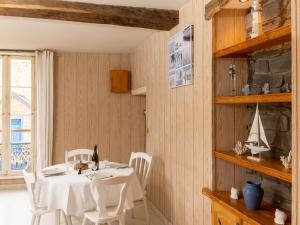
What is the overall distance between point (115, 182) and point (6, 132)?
11.9ft

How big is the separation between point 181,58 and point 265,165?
1.67 meters

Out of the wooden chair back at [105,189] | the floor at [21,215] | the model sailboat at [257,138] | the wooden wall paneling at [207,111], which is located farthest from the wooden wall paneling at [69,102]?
the model sailboat at [257,138]

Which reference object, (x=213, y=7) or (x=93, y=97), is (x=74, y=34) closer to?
(x=93, y=97)

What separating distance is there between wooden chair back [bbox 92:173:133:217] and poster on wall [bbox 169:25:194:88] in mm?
1141

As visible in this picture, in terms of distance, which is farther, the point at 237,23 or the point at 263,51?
the point at 237,23

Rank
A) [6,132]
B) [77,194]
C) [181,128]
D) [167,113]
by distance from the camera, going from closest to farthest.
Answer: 1. [77,194]
2. [181,128]
3. [167,113]
4. [6,132]

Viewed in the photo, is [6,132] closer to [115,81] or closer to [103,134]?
[103,134]

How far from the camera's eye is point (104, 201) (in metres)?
2.98

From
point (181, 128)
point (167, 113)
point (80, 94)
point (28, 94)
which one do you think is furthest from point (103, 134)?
point (181, 128)

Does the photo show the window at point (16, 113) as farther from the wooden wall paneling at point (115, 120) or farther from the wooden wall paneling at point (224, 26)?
the wooden wall paneling at point (224, 26)

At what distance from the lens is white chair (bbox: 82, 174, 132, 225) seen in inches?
112

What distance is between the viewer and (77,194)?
3.16 metres

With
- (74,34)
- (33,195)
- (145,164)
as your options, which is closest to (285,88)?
(145,164)

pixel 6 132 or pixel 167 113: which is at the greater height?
pixel 167 113
